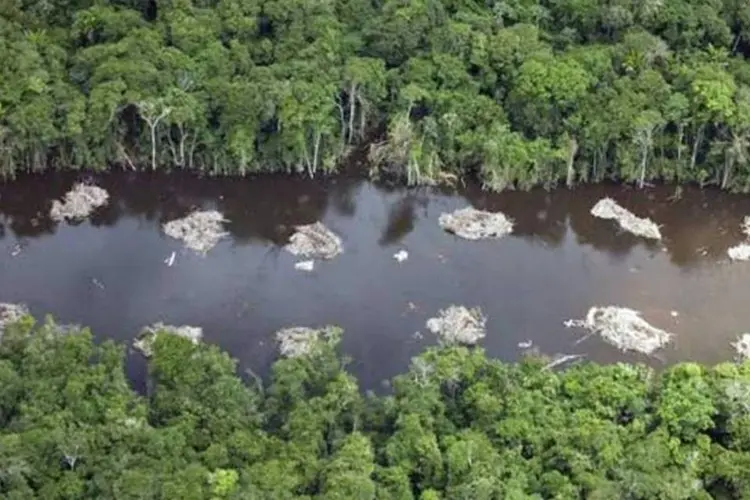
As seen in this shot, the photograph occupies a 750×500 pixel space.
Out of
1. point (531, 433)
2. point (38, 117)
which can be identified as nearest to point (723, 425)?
point (531, 433)

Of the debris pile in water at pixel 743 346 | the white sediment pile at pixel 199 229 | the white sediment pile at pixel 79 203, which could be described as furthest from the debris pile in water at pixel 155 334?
the debris pile in water at pixel 743 346

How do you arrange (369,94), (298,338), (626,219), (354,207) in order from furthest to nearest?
(369,94)
(354,207)
(626,219)
(298,338)

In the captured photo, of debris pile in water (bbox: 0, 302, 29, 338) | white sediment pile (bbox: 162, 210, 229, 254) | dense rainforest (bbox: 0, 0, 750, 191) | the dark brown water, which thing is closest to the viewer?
debris pile in water (bbox: 0, 302, 29, 338)

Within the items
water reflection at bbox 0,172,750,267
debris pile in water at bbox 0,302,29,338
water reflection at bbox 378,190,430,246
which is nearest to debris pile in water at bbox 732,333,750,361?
water reflection at bbox 0,172,750,267

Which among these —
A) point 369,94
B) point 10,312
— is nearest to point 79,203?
point 10,312

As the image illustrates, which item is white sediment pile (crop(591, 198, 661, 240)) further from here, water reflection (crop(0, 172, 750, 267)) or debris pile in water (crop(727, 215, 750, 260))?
debris pile in water (crop(727, 215, 750, 260))

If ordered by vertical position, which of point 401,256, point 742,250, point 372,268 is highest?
point 742,250

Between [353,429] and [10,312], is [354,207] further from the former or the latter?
[353,429]
